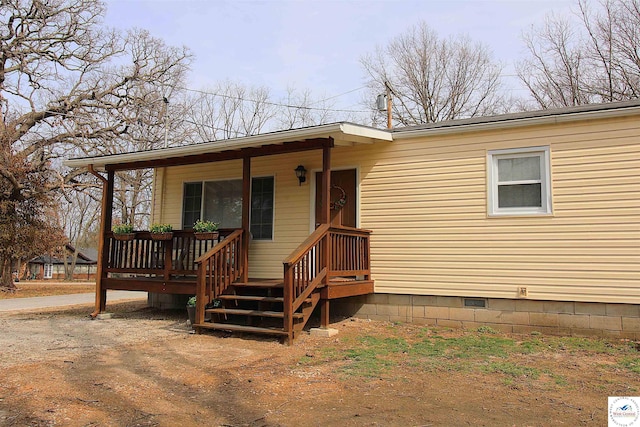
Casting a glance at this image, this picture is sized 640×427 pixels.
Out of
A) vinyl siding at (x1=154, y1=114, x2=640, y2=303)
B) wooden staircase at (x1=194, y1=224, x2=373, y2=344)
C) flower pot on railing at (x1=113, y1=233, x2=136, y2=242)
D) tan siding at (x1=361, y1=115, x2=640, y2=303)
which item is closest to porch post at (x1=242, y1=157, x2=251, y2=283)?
wooden staircase at (x1=194, y1=224, x2=373, y2=344)

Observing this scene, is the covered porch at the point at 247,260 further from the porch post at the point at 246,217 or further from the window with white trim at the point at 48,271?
the window with white trim at the point at 48,271

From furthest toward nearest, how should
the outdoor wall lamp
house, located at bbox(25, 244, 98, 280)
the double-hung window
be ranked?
house, located at bbox(25, 244, 98, 280) < the double-hung window < the outdoor wall lamp

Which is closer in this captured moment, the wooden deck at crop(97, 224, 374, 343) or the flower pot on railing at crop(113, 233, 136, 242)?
the wooden deck at crop(97, 224, 374, 343)

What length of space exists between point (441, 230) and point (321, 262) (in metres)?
2.07

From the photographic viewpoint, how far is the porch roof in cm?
704

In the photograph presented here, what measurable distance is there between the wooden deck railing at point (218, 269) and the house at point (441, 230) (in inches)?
1.2

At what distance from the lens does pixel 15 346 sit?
20.0ft

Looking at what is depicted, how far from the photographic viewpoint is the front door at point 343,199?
8344 millimetres

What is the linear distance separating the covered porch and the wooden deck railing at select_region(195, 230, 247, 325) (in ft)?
0.05

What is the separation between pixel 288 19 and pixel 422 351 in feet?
28.1

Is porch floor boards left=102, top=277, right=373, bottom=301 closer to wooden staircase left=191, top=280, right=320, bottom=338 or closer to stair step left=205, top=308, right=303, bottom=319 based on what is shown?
wooden staircase left=191, top=280, right=320, bottom=338

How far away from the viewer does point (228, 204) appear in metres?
9.55

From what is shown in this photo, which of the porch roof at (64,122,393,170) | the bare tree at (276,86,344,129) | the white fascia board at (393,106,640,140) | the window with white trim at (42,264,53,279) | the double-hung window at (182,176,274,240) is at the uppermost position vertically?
the bare tree at (276,86,344,129)

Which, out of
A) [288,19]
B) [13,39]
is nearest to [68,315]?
[288,19]
